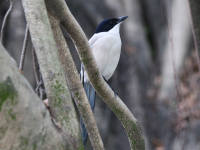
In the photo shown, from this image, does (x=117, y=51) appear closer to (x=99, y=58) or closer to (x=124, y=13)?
(x=99, y=58)

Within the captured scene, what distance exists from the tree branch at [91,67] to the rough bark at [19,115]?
795 millimetres

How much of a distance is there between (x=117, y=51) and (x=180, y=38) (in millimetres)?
2993

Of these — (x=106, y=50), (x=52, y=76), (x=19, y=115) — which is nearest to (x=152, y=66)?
(x=106, y=50)

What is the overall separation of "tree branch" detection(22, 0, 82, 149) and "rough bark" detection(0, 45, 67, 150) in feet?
0.37

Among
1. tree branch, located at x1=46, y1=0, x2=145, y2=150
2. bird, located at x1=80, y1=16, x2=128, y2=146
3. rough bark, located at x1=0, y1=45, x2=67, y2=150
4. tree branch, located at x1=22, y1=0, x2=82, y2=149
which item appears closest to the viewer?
rough bark, located at x1=0, y1=45, x2=67, y2=150

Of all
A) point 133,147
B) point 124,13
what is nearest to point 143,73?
point 124,13

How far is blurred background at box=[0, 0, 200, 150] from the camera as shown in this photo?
19.2 feet

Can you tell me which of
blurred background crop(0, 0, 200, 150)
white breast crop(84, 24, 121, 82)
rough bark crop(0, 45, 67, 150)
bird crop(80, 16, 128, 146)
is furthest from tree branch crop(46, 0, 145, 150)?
blurred background crop(0, 0, 200, 150)

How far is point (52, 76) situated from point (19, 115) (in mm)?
328

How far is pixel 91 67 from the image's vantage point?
2.02m

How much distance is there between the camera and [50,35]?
57.2 inches

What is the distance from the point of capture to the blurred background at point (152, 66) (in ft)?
19.2

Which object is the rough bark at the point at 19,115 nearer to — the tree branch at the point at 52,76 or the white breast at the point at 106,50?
the tree branch at the point at 52,76

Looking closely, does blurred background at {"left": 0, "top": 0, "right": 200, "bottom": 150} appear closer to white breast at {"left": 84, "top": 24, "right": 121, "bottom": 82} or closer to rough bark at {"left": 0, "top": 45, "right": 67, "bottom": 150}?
white breast at {"left": 84, "top": 24, "right": 121, "bottom": 82}
